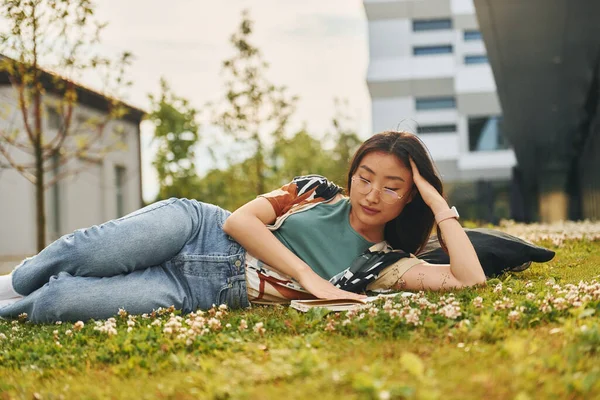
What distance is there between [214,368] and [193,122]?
2373 cm

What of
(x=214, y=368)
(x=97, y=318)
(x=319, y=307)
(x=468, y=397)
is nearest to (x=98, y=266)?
(x=97, y=318)

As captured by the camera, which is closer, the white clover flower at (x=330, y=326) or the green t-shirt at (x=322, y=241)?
the white clover flower at (x=330, y=326)

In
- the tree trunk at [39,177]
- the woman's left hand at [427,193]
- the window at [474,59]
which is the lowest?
the tree trunk at [39,177]

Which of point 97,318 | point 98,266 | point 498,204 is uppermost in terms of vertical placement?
point 98,266

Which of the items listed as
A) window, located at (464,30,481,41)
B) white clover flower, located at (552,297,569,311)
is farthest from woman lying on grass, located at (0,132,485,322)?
window, located at (464,30,481,41)

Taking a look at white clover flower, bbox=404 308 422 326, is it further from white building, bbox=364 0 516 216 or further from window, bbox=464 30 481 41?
window, bbox=464 30 481 41

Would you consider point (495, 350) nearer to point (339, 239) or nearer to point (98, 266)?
point (339, 239)

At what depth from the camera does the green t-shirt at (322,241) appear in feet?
16.4

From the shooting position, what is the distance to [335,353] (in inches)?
123

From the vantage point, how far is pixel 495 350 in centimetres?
303

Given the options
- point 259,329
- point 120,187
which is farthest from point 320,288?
point 120,187

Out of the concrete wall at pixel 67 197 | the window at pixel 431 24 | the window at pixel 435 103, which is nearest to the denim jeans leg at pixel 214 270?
the concrete wall at pixel 67 197

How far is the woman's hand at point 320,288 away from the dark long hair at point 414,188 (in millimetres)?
801

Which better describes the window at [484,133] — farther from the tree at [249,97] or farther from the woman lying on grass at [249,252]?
the woman lying on grass at [249,252]
